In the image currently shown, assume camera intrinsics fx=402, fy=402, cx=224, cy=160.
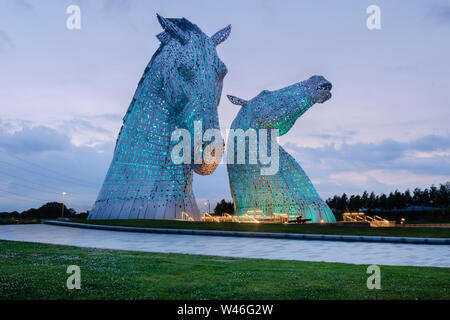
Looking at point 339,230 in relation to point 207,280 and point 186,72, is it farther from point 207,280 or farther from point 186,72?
point 186,72

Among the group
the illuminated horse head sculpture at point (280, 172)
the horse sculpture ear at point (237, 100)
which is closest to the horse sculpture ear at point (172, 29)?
the horse sculpture ear at point (237, 100)

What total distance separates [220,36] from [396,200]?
55.7 m

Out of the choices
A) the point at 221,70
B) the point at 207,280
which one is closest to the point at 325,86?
the point at 221,70

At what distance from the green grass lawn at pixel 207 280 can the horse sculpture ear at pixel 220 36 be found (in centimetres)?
2157

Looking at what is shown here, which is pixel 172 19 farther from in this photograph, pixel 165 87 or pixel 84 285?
pixel 84 285

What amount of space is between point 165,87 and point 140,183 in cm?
602

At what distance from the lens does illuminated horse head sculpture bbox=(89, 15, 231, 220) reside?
930 inches

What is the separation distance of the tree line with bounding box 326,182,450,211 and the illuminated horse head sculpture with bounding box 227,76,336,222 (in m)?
45.5

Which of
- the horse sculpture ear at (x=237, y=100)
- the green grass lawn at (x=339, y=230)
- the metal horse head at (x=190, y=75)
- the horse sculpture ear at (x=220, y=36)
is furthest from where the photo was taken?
the horse sculpture ear at (x=237, y=100)

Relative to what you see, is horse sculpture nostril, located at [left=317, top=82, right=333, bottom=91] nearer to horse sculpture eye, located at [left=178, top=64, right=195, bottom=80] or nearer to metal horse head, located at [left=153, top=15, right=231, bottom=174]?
metal horse head, located at [left=153, top=15, right=231, bottom=174]

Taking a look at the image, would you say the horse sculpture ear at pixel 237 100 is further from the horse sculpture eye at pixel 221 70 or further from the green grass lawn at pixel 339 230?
the green grass lawn at pixel 339 230

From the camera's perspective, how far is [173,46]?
24.6 meters

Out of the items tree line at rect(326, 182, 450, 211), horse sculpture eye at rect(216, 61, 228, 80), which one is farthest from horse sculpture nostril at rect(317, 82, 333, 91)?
tree line at rect(326, 182, 450, 211)

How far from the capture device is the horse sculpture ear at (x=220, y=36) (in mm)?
26594
